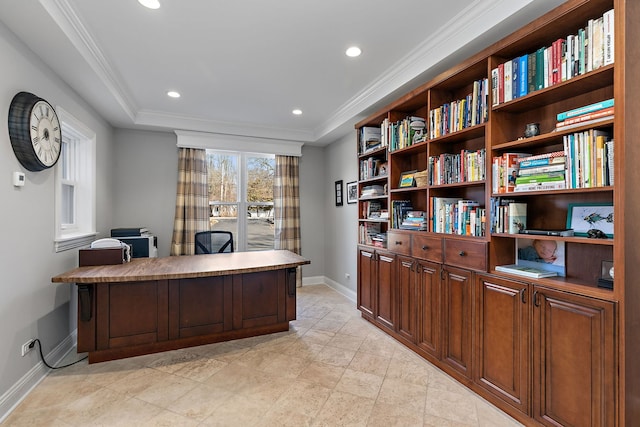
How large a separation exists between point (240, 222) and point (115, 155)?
201 cm

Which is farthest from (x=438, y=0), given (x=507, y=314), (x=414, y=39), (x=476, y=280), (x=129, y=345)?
(x=129, y=345)

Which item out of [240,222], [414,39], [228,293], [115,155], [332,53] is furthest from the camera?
[240,222]

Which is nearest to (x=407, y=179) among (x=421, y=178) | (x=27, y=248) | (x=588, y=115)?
(x=421, y=178)

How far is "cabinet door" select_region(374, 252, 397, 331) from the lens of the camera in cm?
304

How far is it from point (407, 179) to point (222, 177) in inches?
127

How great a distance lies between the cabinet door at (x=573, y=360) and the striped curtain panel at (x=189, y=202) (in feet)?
14.0

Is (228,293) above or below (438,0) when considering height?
below

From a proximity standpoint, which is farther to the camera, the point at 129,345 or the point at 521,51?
the point at 129,345

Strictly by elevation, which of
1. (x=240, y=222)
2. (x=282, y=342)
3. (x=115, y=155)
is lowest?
(x=282, y=342)

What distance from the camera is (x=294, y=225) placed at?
5230 mm

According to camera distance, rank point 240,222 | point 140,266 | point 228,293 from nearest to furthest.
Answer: point 140,266
point 228,293
point 240,222

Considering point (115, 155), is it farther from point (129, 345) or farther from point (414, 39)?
point (414, 39)

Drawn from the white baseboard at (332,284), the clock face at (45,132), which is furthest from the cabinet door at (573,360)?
the clock face at (45,132)

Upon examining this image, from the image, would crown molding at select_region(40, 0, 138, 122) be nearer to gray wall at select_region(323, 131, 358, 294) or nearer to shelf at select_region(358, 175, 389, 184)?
shelf at select_region(358, 175, 389, 184)
